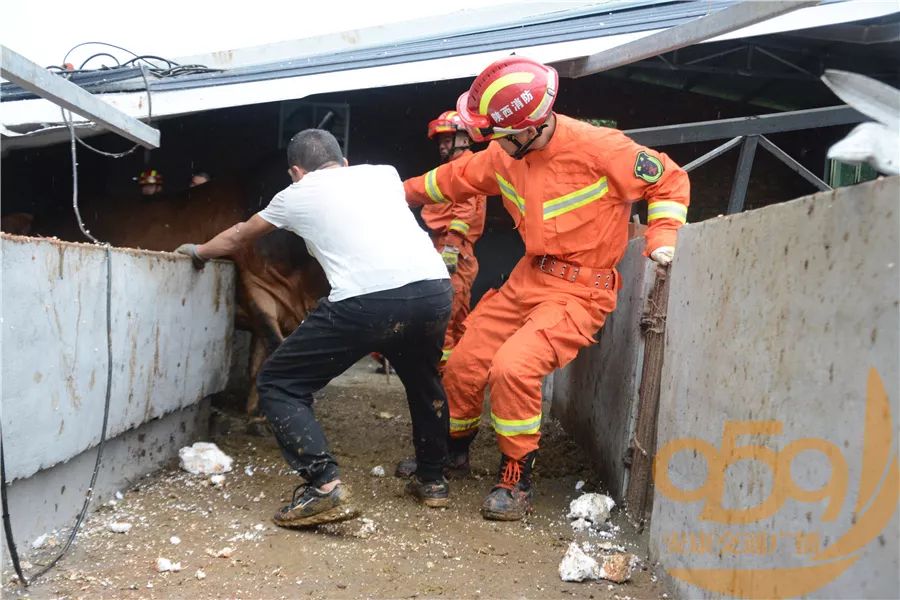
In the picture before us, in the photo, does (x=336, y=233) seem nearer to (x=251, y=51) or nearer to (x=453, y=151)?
(x=453, y=151)

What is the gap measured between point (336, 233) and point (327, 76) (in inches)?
57.6

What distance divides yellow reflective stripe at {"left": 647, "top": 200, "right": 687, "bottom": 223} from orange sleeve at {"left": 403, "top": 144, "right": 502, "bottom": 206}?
2.89 feet

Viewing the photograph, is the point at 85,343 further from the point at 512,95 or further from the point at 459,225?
the point at 459,225

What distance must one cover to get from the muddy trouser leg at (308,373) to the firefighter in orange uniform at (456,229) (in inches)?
73.6

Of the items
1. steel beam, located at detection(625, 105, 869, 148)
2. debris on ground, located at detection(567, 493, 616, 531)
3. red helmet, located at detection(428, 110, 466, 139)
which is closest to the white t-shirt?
debris on ground, located at detection(567, 493, 616, 531)

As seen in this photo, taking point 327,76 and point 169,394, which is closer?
point 169,394

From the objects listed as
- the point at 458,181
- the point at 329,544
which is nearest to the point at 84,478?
the point at 329,544

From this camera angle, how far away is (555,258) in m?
4.03

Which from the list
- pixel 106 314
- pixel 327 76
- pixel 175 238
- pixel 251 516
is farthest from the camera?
pixel 175 238

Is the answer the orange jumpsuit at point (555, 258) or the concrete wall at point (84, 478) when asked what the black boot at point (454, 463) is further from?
the concrete wall at point (84, 478)

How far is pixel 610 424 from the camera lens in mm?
4188

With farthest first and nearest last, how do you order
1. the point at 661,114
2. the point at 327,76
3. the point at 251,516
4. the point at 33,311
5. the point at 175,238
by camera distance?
the point at 661,114 < the point at 175,238 < the point at 327,76 < the point at 251,516 < the point at 33,311

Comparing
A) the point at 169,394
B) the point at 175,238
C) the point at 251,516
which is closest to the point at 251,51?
the point at 175,238

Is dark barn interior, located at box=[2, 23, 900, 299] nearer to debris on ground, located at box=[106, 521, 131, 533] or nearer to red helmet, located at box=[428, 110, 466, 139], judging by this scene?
red helmet, located at box=[428, 110, 466, 139]
